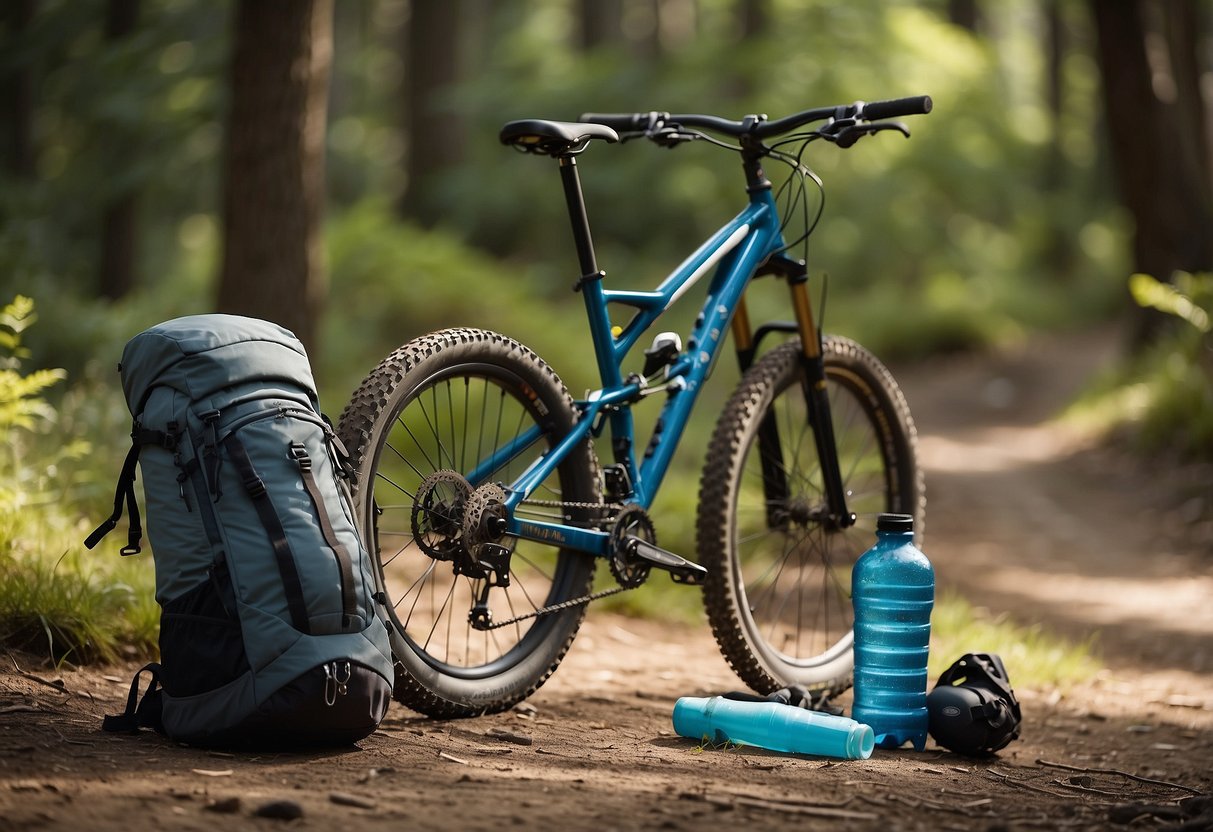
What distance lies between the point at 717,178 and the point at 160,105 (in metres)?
6.20

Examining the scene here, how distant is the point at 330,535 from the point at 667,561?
1.18 m

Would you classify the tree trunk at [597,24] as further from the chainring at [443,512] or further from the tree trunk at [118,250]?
the chainring at [443,512]

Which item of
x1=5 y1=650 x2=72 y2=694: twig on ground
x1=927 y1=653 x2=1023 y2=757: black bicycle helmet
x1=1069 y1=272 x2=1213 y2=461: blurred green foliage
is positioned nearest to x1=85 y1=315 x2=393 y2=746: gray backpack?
x1=5 y1=650 x2=72 y2=694: twig on ground

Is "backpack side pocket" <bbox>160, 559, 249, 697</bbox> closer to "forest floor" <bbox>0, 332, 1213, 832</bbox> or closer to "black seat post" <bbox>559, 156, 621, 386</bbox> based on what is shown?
"forest floor" <bbox>0, 332, 1213, 832</bbox>

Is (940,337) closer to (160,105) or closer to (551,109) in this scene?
(551,109)

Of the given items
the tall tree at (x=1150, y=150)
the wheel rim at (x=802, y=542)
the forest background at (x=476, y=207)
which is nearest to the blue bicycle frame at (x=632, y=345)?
the wheel rim at (x=802, y=542)

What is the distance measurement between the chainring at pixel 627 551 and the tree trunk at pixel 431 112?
1021 centimetres

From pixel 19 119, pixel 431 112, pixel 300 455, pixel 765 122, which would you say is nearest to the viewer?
pixel 300 455

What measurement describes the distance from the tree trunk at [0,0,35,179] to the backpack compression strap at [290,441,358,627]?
988cm

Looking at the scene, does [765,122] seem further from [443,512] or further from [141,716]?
[141,716]

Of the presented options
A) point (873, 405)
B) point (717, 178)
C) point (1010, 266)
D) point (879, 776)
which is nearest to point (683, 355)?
point (873, 405)

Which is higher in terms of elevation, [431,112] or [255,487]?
[431,112]

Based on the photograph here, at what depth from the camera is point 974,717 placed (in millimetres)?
3498

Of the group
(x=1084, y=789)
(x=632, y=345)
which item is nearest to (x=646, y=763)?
(x=1084, y=789)
